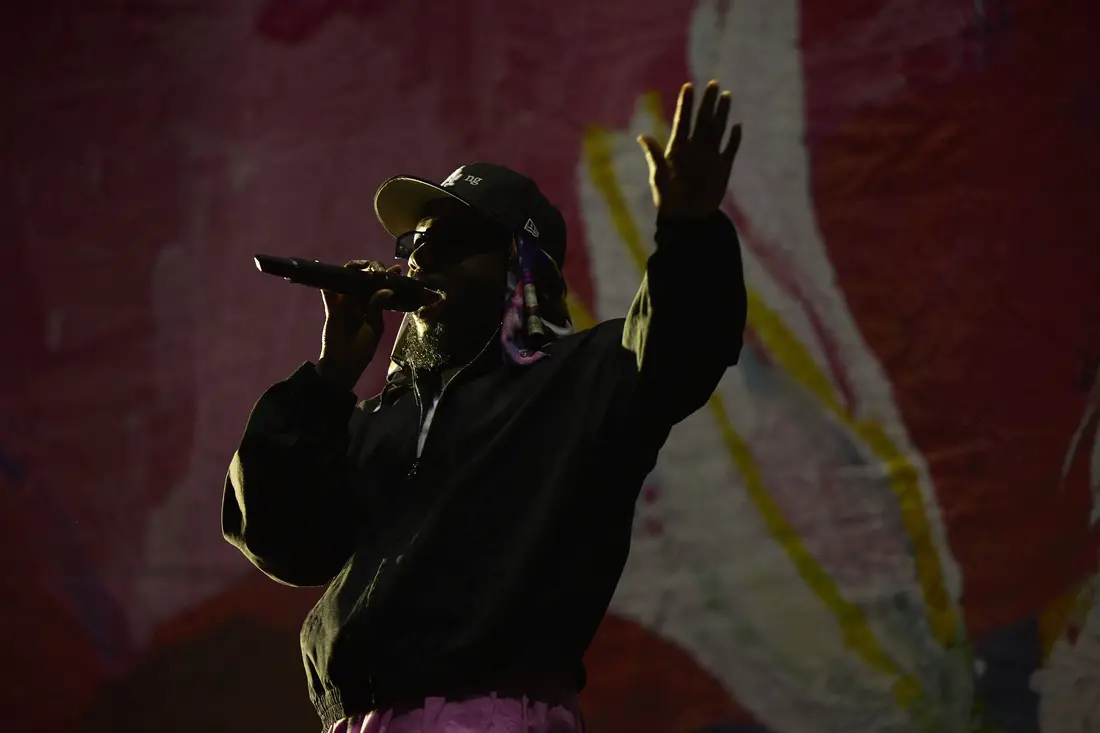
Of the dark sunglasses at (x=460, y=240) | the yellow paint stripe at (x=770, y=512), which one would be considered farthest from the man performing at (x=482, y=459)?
the yellow paint stripe at (x=770, y=512)

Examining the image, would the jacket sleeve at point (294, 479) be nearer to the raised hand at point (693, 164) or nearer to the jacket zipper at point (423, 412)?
the jacket zipper at point (423, 412)

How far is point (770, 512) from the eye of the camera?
2.06m

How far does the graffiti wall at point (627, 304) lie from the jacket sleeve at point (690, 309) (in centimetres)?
90

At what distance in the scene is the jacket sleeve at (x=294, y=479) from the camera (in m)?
1.29

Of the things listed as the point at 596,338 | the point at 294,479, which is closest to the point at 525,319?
the point at 596,338

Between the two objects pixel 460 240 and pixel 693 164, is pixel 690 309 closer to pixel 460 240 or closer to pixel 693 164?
pixel 693 164

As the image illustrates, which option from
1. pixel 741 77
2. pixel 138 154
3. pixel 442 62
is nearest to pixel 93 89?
pixel 138 154

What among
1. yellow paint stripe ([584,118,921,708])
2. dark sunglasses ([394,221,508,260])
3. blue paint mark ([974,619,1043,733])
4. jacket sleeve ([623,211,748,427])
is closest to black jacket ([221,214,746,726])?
jacket sleeve ([623,211,748,427])

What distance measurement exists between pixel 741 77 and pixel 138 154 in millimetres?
1284

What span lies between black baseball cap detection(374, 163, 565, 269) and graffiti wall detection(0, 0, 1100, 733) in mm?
718

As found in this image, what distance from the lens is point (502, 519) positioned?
1270 mm

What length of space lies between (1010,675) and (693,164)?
1.17 meters

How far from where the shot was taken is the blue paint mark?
6.09ft

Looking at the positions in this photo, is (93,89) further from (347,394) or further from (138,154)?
(347,394)
